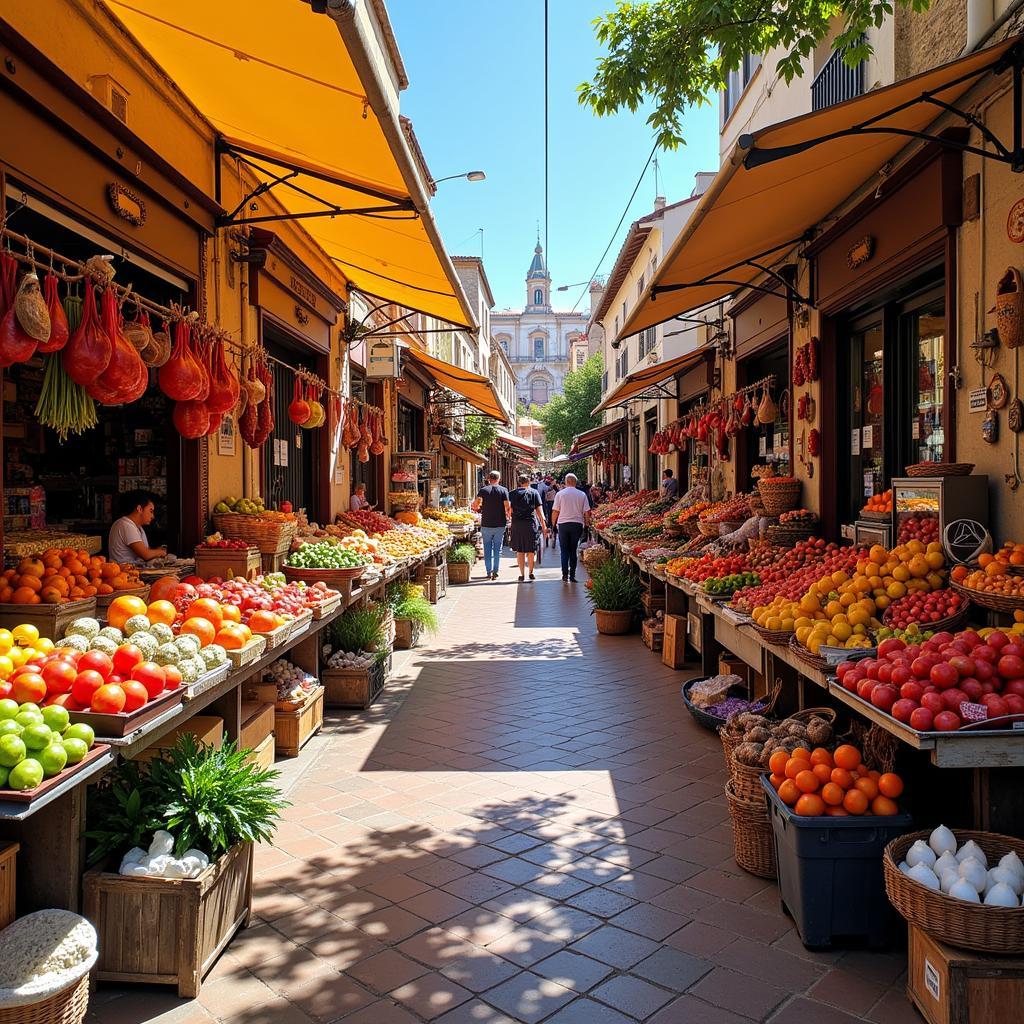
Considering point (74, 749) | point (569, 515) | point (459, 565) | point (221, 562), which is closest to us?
point (74, 749)

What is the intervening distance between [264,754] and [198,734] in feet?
3.97

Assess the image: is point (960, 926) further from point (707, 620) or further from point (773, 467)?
point (773, 467)

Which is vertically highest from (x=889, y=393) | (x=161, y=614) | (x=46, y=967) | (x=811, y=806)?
(x=889, y=393)

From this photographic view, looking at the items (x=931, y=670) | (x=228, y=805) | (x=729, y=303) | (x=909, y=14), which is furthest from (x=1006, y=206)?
(x=729, y=303)

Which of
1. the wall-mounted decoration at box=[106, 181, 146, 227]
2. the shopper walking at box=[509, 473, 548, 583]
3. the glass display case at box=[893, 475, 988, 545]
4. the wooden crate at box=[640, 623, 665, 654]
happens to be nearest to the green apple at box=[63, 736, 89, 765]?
the wall-mounted decoration at box=[106, 181, 146, 227]

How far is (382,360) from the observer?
12258mm

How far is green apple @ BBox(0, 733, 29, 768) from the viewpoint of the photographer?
245 cm

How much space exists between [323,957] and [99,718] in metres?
1.29

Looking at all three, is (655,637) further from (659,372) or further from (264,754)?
(659,372)

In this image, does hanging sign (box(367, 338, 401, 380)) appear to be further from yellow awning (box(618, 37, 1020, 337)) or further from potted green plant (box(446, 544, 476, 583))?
potted green plant (box(446, 544, 476, 583))

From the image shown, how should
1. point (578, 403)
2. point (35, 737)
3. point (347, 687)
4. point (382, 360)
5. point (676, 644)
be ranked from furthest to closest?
point (578, 403)
point (382, 360)
point (676, 644)
point (347, 687)
point (35, 737)

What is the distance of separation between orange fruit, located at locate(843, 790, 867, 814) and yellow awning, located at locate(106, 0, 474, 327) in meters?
3.59

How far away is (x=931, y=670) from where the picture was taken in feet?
10.7

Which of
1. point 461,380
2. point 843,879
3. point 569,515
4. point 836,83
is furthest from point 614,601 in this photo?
→ point 843,879
